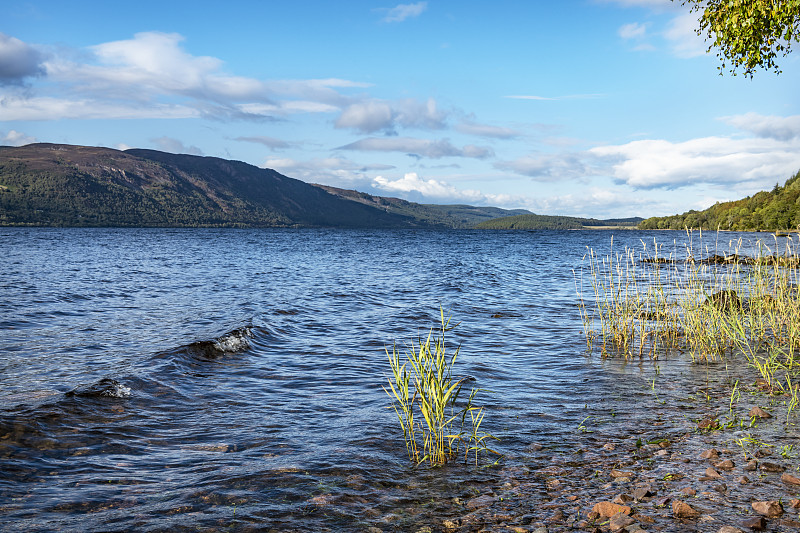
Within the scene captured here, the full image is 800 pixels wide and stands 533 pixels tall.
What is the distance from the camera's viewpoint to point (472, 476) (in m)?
6.40

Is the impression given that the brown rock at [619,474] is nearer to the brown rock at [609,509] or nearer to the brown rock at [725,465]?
the brown rock at [725,465]

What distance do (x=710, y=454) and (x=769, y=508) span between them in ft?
→ 5.54

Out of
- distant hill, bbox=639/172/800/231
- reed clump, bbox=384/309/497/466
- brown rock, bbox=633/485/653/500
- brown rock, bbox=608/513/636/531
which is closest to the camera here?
brown rock, bbox=608/513/636/531

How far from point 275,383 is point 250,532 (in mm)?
6256

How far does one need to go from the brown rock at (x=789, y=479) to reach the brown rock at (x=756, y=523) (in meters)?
1.17

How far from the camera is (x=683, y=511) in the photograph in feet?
15.7

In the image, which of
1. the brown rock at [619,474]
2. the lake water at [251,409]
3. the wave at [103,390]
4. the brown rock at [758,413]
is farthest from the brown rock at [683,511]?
the wave at [103,390]

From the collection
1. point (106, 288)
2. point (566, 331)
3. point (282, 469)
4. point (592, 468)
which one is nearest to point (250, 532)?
point (282, 469)

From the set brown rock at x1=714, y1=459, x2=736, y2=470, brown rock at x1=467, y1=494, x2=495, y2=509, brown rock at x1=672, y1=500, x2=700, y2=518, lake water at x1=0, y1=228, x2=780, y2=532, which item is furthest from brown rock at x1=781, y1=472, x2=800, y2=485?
brown rock at x1=467, y1=494, x2=495, y2=509

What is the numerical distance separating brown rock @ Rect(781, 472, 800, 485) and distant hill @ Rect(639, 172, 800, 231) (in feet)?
299

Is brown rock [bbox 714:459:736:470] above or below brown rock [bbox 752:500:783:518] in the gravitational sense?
below

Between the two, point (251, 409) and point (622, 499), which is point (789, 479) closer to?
point (622, 499)

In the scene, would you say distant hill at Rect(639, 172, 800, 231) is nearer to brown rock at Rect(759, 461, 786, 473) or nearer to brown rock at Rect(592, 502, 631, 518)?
brown rock at Rect(759, 461, 786, 473)

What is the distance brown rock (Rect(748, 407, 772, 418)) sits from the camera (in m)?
7.68
